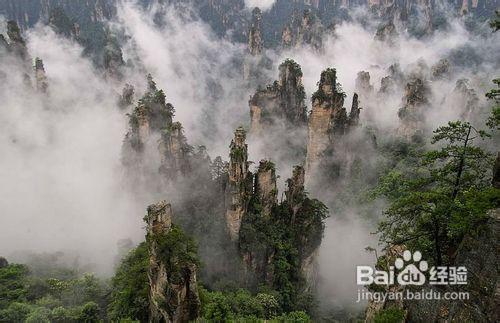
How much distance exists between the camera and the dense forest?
2042 cm

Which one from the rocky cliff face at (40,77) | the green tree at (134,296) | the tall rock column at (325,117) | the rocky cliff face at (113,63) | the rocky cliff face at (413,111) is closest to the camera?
the green tree at (134,296)

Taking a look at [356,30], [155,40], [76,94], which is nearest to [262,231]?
[76,94]

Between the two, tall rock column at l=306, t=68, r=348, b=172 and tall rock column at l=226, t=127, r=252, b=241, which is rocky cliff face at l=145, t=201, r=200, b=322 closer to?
tall rock column at l=226, t=127, r=252, b=241

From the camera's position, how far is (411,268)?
20484mm

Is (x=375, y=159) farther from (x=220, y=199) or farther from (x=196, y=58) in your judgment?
(x=196, y=58)

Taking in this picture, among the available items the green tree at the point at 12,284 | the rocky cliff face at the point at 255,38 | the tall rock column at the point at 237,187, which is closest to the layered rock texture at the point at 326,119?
the tall rock column at the point at 237,187

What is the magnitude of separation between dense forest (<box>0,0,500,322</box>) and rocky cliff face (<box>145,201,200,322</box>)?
10 cm

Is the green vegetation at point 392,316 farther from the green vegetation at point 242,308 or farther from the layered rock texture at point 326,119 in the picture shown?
the layered rock texture at point 326,119

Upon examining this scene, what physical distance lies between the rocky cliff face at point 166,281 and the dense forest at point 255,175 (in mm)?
97

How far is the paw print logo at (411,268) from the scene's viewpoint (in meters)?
19.9

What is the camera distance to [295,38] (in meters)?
125

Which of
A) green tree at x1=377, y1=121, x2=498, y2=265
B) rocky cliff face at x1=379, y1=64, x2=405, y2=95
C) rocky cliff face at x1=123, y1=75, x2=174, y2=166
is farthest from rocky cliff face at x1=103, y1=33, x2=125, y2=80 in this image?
green tree at x1=377, y1=121, x2=498, y2=265

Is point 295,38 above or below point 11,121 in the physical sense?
above

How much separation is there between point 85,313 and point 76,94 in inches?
2988
